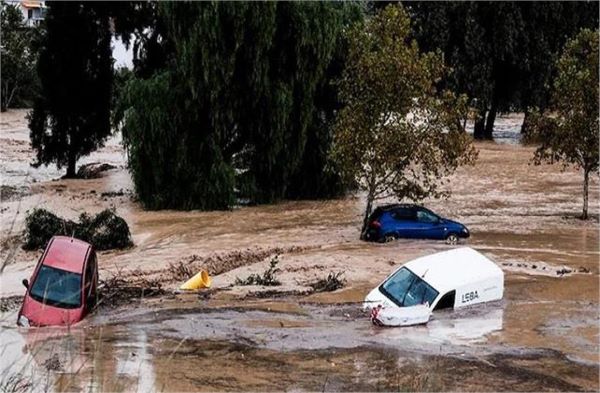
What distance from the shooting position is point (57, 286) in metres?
15.6

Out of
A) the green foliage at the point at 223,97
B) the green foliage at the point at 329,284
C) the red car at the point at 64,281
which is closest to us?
the red car at the point at 64,281

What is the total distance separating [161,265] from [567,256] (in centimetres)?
1113

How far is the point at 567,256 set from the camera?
976 inches

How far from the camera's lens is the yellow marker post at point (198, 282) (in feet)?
66.7

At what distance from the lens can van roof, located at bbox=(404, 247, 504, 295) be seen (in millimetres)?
17641

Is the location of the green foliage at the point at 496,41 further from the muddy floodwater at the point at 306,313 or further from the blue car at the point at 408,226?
the blue car at the point at 408,226

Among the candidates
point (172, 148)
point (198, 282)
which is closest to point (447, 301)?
point (198, 282)

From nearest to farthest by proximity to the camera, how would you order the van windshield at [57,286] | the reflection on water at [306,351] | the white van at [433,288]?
the reflection on water at [306,351] → the van windshield at [57,286] → the white van at [433,288]

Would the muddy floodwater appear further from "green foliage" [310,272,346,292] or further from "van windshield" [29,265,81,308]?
"van windshield" [29,265,81,308]

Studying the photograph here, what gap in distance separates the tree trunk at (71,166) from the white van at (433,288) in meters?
25.9

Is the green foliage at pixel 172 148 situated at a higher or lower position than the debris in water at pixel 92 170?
higher

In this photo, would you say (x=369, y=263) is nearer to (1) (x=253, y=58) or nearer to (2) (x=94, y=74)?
(1) (x=253, y=58)

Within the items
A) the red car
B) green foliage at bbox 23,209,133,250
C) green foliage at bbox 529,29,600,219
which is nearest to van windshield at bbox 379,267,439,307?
the red car

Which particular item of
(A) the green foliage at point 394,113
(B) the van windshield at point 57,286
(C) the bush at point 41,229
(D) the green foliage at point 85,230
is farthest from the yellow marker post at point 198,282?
(A) the green foliage at point 394,113
